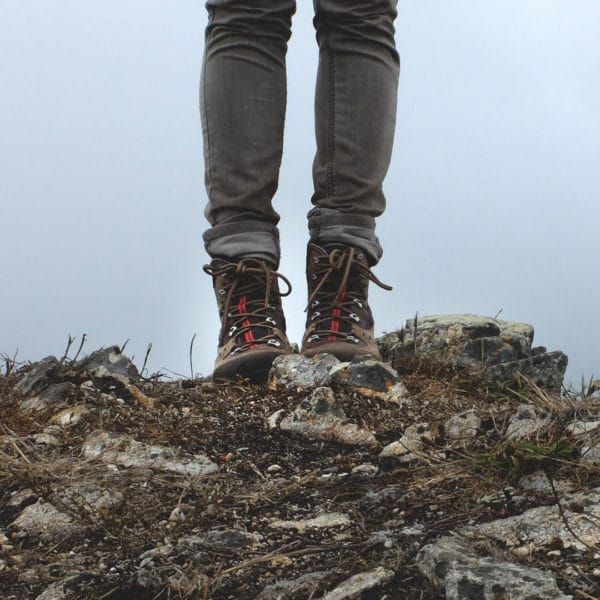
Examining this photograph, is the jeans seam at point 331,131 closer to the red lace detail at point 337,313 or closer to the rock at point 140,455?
the red lace detail at point 337,313

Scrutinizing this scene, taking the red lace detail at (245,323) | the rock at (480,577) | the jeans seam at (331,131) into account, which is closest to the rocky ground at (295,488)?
the rock at (480,577)

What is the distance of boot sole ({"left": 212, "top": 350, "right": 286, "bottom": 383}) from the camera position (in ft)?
11.1

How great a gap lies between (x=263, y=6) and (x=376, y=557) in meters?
2.37

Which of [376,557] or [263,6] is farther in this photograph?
[263,6]

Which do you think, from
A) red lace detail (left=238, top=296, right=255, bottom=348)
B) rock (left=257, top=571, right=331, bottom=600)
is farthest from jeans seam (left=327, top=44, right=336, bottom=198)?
rock (left=257, top=571, right=331, bottom=600)

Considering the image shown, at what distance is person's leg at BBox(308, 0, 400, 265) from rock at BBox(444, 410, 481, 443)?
42.5 inches

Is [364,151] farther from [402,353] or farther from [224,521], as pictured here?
[224,521]

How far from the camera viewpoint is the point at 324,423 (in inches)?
108

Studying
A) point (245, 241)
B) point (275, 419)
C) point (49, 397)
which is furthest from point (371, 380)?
point (49, 397)

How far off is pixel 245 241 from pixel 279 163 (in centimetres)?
35

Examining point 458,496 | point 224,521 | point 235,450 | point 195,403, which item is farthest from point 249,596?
point 195,403

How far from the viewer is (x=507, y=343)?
4.21 meters

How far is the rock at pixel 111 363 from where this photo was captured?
342 cm

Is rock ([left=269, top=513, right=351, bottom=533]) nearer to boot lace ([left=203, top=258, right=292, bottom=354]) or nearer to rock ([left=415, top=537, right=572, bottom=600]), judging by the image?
rock ([left=415, top=537, right=572, bottom=600])
